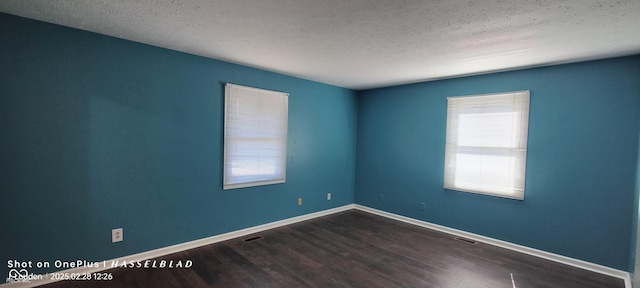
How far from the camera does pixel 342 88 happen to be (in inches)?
193

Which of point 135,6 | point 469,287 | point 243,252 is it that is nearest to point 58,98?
point 135,6

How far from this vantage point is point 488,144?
11.7ft

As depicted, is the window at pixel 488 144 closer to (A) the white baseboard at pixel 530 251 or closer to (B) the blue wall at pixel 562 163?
(B) the blue wall at pixel 562 163

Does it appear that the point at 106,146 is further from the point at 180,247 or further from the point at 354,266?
the point at 354,266

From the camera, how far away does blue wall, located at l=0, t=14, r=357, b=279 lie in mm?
2207

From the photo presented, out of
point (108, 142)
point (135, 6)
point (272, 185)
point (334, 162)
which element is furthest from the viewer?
point (334, 162)

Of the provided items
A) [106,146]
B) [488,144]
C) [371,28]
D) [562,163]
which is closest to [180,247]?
[106,146]

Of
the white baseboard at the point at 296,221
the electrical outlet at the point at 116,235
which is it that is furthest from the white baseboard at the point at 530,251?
the electrical outlet at the point at 116,235

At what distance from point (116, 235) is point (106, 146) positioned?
0.88 metres

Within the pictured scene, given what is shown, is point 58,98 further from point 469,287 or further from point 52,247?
point 469,287

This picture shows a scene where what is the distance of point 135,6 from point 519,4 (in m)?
2.62

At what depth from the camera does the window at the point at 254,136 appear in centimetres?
343

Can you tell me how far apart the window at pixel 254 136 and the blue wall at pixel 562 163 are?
2195 mm

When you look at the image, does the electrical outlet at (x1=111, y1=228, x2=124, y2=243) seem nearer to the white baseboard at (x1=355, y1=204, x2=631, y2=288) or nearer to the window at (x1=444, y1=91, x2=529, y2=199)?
the white baseboard at (x1=355, y1=204, x2=631, y2=288)
